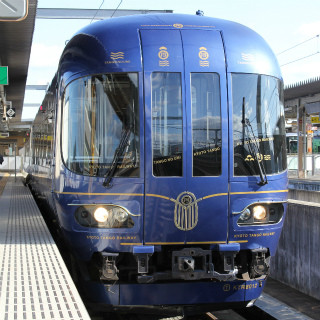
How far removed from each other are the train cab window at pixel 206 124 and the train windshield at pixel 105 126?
61 cm

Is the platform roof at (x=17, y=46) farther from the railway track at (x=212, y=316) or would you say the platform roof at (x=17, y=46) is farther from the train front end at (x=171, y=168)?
the railway track at (x=212, y=316)

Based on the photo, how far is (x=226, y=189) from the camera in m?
5.52

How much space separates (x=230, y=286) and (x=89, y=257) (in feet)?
4.93

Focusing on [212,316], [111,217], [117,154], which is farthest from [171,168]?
[212,316]

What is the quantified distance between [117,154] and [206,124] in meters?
0.97

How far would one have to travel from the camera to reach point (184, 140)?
18.0 ft

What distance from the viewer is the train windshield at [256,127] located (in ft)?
18.5

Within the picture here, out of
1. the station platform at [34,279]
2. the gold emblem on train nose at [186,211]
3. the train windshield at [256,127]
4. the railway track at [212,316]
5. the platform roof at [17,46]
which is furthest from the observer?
the platform roof at [17,46]

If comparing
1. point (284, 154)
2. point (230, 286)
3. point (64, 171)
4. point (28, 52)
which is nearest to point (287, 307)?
A: point (230, 286)

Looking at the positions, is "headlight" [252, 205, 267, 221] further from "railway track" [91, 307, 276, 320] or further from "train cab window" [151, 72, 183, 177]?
"railway track" [91, 307, 276, 320]

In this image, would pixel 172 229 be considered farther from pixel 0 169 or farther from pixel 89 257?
pixel 0 169

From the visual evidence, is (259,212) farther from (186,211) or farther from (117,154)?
(117,154)

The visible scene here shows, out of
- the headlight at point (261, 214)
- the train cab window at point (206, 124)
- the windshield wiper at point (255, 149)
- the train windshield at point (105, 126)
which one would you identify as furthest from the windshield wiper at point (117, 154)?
the headlight at point (261, 214)

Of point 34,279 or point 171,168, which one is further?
point 171,168
